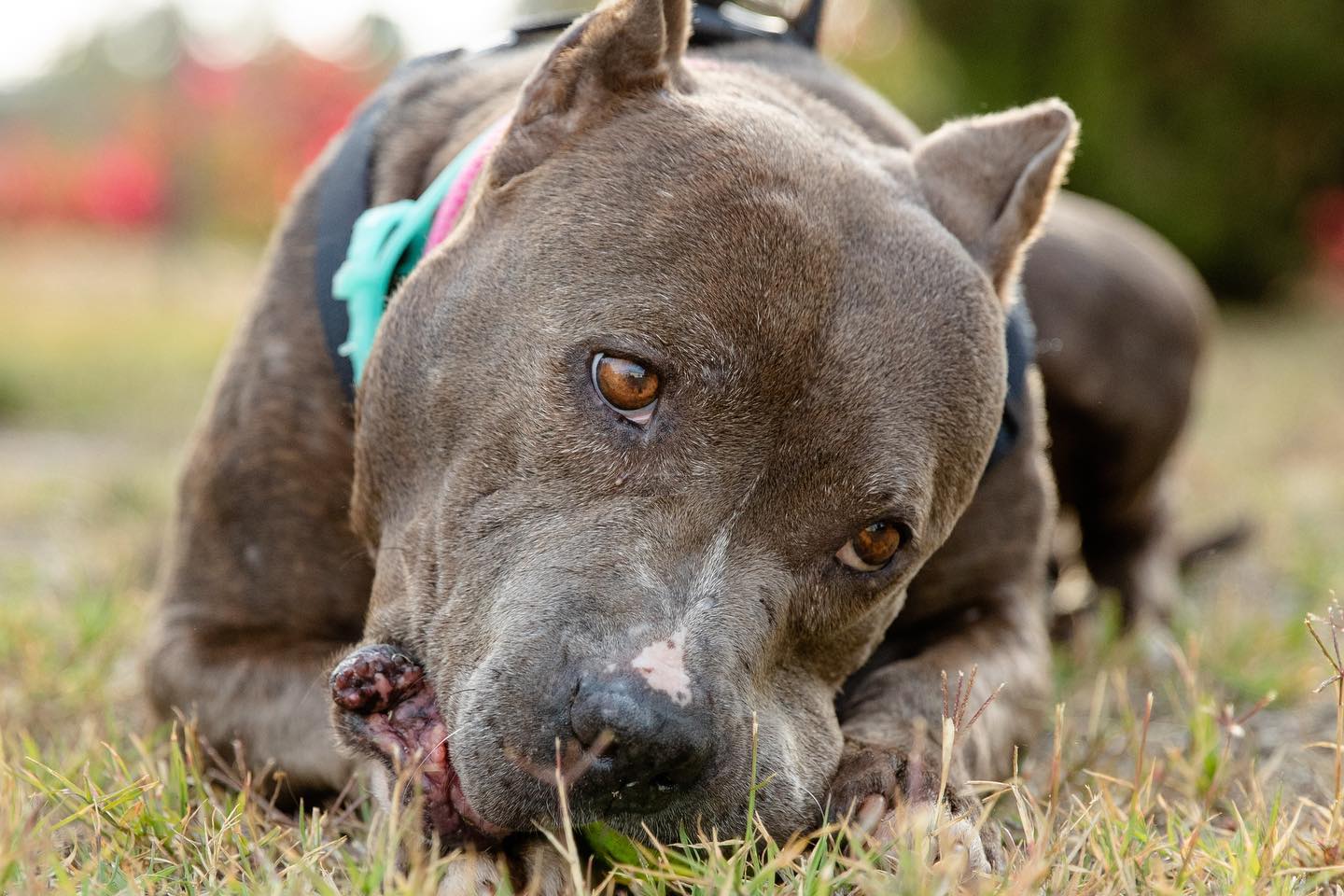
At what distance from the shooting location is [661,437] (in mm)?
2344

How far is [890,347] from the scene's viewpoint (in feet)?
8.16

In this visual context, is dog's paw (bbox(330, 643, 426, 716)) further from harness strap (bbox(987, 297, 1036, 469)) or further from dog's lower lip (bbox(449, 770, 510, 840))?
harness strap (bbox(987, 297, 1036, 469))

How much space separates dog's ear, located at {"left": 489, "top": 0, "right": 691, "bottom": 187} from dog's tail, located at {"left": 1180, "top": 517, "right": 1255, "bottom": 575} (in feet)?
10.9

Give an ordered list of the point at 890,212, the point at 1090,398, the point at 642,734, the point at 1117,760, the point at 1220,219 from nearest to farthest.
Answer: the point at 642,734 → the point at 890,212 → the point at 1117,760 → the point at 1090,398 → the point at 1220,219

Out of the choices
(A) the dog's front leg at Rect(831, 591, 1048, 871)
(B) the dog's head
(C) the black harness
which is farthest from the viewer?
(C) the black harness

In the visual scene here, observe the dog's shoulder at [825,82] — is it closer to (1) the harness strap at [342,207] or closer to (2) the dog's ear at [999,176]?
(2) the dog's ear at [999,176]

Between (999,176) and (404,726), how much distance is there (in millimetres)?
1682

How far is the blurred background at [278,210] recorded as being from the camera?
15.1 feet

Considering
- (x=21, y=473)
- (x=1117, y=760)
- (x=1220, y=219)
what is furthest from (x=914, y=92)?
(x=1117, y=760)

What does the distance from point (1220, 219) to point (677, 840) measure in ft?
46.9

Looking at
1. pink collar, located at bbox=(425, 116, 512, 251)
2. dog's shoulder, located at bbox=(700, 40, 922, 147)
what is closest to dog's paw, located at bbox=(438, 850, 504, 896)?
pink collar, located at bbox=(425, 116, 512, 251)

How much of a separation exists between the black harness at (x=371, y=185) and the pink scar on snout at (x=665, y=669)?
3.57 feet

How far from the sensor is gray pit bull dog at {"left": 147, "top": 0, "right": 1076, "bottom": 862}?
221cm

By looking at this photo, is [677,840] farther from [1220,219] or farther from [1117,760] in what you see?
[1220,219]
